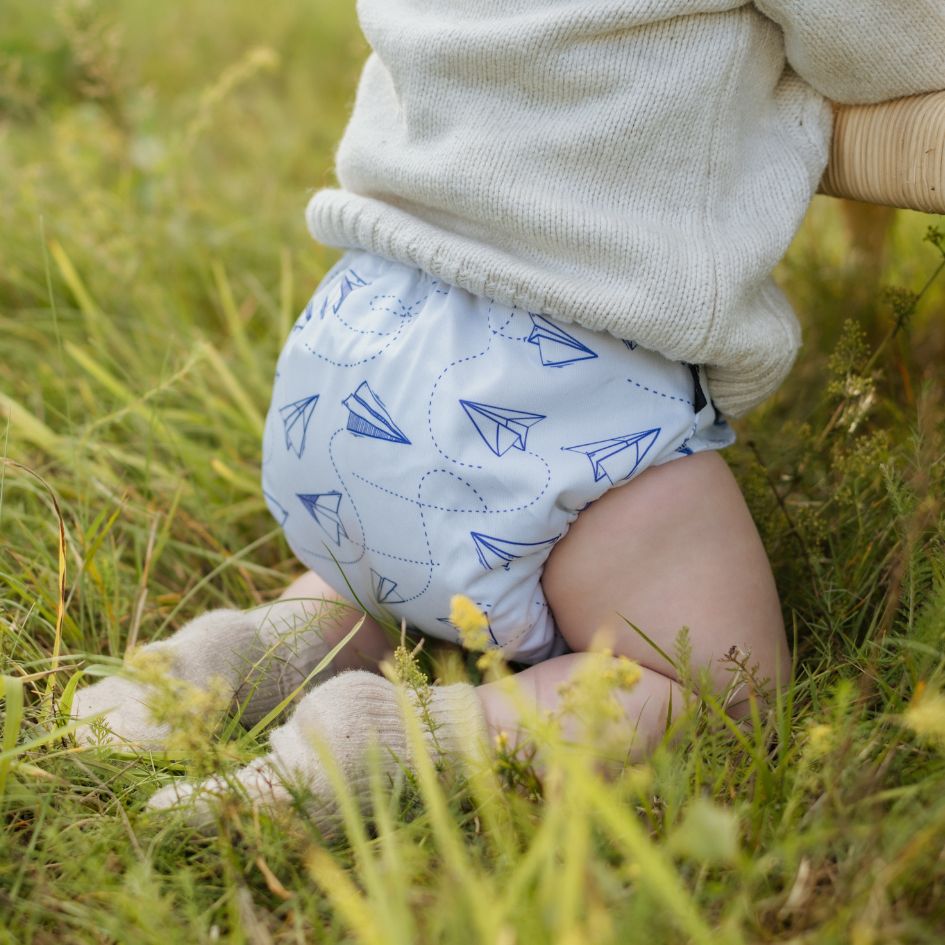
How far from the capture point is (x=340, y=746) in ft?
3.16

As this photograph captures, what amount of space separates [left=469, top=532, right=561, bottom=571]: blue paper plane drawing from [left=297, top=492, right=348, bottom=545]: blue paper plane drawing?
17cm

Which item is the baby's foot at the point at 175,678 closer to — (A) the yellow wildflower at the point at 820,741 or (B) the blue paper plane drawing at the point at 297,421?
(B) the blue paper plane drawing at the point at 297,421

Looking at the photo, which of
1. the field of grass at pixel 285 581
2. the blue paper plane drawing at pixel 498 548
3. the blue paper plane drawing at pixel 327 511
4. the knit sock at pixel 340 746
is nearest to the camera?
the field of grass at pixel 285 581

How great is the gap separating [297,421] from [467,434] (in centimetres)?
22

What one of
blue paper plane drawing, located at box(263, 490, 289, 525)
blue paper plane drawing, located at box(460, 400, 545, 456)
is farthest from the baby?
blue paper plane drawing, located at box(263, 490, 289, 525)

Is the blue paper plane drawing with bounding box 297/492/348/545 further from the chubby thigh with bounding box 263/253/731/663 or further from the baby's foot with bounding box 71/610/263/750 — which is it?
→ the baby's foot with bounding box 71/610/263/750

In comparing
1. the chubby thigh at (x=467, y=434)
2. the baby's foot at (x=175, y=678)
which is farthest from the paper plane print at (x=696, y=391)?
the baby's foot at (x=175, y=678)

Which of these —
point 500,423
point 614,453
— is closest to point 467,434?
point 500,423

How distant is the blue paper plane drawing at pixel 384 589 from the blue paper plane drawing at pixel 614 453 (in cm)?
24

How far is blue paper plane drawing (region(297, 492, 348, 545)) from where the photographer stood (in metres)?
1.13

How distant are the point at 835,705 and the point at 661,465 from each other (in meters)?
0.27

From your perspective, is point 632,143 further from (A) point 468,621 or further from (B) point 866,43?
(A) point 468,621

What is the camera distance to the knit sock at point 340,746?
928 mm

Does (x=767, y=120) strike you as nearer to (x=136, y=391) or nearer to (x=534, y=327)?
(x=534, y=327)
